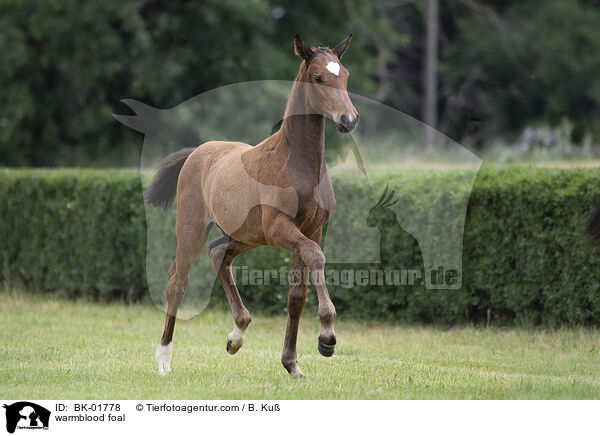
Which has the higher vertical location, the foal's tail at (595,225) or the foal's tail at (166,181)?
the foal's tail at (166,181)

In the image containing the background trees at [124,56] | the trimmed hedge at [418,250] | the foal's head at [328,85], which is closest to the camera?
the foal's head at [328,85]

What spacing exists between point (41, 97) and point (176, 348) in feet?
50.8

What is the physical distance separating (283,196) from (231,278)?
140 centimetres

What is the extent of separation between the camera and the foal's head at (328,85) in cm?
513

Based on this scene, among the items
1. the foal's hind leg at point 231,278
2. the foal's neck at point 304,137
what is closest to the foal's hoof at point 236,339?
the foal's hind leg at point 231,278

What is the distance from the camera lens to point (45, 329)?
29.4 feet

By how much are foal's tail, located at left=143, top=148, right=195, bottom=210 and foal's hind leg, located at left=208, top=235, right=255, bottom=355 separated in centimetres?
91

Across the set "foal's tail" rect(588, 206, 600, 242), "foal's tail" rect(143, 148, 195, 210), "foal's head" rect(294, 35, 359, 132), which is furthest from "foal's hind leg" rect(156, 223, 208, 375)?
"foal's tail" rect(588, 206, 600, 242)

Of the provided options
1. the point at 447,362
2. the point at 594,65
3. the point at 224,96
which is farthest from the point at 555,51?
the point at 447,362

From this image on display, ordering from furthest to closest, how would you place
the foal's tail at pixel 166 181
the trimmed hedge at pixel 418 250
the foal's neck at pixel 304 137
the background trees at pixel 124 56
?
the background trees at pixel 124 56 → the trimmed hedge at pixel 418 250 → the foal's tail at pixel 166 181 → the foal's neck at pixel 304 137
